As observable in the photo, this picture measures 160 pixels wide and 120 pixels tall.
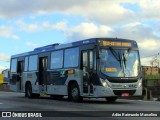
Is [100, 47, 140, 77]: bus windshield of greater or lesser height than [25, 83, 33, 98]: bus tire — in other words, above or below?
above

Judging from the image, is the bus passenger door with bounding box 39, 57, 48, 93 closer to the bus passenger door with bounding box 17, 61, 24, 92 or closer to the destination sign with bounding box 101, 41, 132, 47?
the bus passenger door with bounding box 17, 61, 24, 92

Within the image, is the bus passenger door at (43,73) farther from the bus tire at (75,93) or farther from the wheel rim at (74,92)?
the wheel rim at (74,92)

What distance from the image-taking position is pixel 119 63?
21.8 metres

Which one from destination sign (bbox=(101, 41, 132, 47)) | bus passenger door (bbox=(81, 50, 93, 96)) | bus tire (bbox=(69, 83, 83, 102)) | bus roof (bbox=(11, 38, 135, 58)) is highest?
bus roof (bbox=(11, 38, 135, 58))

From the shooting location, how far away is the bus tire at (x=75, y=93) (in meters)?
22.8

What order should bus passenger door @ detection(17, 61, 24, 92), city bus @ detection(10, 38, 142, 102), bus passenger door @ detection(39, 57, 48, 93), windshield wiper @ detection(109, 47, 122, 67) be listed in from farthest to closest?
bus passenger door @ detection(17, 61, 24, 92) < bus passenger door @ detection(39, 57, 48, 93) < windshield wiper @ detection(109, 47, 122, 67) < city bus @ detection(10, 38, 142, 102)

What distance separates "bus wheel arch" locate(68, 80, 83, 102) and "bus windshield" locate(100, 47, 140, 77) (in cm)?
217

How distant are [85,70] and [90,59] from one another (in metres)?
0.67

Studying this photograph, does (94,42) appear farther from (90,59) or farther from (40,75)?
(40,75)

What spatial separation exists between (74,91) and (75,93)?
166 millimetres

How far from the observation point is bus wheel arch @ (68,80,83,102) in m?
22.8

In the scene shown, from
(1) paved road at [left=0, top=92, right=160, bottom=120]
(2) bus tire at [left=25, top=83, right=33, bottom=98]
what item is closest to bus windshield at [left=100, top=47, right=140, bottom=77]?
(1) paved road at [left=0, top=92, right=160, bottom=120]

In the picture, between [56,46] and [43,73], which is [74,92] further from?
[43,73]

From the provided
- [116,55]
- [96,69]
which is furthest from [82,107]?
[116,55]
